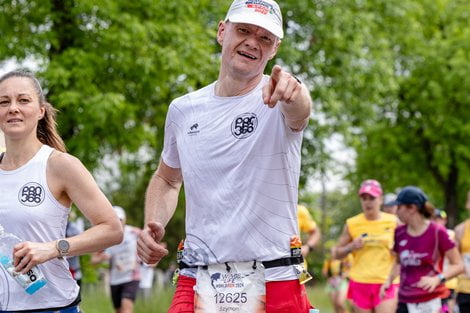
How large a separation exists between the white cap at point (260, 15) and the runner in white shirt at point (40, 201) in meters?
1.10

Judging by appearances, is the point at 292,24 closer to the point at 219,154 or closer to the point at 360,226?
the point at 360,226

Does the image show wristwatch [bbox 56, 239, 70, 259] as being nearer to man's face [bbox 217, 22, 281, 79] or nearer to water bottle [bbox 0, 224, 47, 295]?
water bottle [bbox 0, 224, 47, 295]

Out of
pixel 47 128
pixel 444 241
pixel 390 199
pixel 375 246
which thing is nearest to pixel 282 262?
pixel 47 128

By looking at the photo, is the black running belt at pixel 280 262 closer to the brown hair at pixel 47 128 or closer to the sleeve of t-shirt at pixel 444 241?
the brown hair at pixel 47 128

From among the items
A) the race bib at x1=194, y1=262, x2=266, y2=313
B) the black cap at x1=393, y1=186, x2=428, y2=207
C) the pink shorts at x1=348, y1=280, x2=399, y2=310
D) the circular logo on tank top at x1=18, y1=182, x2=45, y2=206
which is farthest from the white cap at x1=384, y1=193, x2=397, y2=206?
the circular logo on tank top at x1=18, y1=182, x2=45, y2=206

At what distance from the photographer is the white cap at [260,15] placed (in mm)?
4777

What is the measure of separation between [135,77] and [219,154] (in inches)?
587

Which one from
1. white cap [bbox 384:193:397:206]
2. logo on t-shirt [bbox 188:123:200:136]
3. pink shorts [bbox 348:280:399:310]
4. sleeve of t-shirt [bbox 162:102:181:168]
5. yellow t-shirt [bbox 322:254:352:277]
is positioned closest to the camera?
logo on t-shirt [bbox 188:123:200:136]

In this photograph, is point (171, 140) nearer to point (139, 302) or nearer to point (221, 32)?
point (221, 32)

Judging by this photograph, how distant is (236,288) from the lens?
4.87m

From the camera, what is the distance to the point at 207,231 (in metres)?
4.91

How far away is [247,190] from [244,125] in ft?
0.99

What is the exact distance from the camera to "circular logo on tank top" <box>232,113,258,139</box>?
4.84 metres

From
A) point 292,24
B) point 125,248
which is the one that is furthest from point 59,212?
point 292,24
